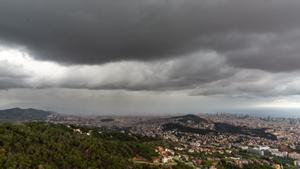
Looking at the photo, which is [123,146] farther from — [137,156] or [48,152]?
[48,152]

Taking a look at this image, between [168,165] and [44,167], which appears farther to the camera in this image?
[168,165]

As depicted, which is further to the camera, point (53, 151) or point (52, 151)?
point (53, 151)

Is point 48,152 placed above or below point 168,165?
above

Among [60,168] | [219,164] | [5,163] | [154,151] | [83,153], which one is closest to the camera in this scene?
[5,163]

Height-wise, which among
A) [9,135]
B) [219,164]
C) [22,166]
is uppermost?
[9,135]

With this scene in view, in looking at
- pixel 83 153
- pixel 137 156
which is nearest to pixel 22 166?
pixel 83 153

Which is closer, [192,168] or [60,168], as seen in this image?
[60,168]

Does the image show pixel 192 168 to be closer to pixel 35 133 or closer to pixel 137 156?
pixel 137 156

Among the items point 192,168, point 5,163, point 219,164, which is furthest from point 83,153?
point 219,164

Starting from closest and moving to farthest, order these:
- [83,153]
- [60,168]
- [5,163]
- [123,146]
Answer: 1. [5,163]
2. [60,168]
3. [83,153]
4. [123,146]
